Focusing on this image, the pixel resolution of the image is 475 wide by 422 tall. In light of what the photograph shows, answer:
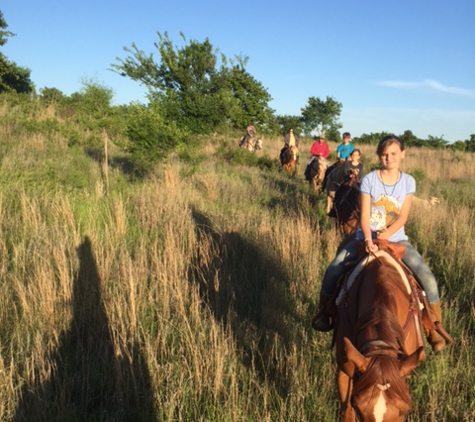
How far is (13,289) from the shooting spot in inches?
169

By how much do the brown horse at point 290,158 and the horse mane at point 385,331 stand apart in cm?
1408

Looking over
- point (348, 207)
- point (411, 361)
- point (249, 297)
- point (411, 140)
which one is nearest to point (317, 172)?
point (348, 207)

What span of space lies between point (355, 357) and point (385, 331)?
0.34 metres

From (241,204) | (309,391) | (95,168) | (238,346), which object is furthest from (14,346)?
(95,168)

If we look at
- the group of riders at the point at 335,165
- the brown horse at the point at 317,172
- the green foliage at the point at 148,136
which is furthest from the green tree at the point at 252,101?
the green foliage at the point at 148,136

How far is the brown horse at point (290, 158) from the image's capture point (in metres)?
16.6

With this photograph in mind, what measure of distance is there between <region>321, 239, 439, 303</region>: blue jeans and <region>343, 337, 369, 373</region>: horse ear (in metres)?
1.47

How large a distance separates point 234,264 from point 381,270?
327cm

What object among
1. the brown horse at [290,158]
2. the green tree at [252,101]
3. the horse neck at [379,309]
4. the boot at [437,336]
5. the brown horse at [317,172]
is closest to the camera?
the horse neck at [379,309]

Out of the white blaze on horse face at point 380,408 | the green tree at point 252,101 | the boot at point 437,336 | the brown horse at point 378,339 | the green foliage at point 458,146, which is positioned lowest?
the boot at point 437,336

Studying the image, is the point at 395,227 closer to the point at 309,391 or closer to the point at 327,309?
the point at 327,309

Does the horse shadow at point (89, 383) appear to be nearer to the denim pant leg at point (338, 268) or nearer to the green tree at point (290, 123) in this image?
the denim pant leg at point (338, 268)

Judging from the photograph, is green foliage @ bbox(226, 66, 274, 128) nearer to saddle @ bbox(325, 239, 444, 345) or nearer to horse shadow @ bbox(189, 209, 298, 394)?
horse shadow @ bbox(189, 209, 298, 394)

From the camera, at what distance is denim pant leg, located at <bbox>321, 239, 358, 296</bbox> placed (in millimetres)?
3365
